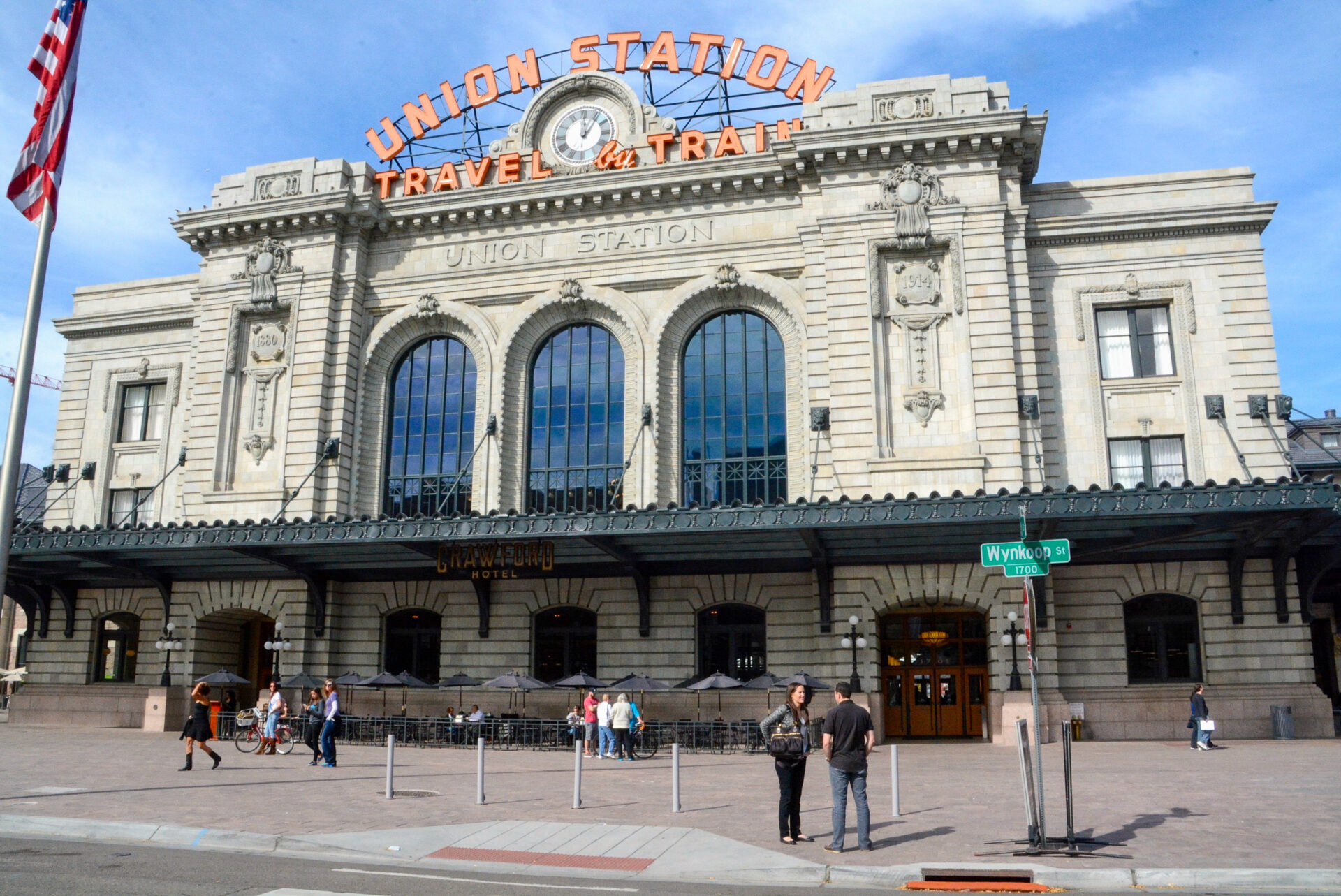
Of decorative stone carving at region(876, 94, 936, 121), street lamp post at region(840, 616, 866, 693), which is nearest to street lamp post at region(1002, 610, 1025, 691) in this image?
street lamp post at region(840, 616, 866, 693)

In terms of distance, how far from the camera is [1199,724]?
83.5 ft

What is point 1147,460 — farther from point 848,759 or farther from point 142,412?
point 142,412

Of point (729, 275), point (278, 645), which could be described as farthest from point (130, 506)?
point (729, 275)

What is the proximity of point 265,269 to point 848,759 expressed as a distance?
32.1 metres

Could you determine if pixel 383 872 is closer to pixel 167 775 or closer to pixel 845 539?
pixel 167 775

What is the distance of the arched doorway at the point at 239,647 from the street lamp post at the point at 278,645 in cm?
93

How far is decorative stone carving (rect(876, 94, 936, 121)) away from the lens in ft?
108

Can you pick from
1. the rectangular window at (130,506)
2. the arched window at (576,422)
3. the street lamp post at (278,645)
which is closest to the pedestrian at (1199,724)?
the arched window at (576,422)

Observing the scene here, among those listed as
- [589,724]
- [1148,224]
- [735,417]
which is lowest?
[589,724]

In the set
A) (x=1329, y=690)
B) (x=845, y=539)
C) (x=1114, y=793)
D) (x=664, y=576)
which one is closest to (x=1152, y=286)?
(x=845, y=539)

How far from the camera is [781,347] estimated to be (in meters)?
35.0

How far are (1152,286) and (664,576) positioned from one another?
17.6 meters

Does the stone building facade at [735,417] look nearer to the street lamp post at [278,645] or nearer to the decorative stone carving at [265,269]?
the decorative stone carving at [265,269]

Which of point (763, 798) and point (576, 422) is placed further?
point (576, 422)
